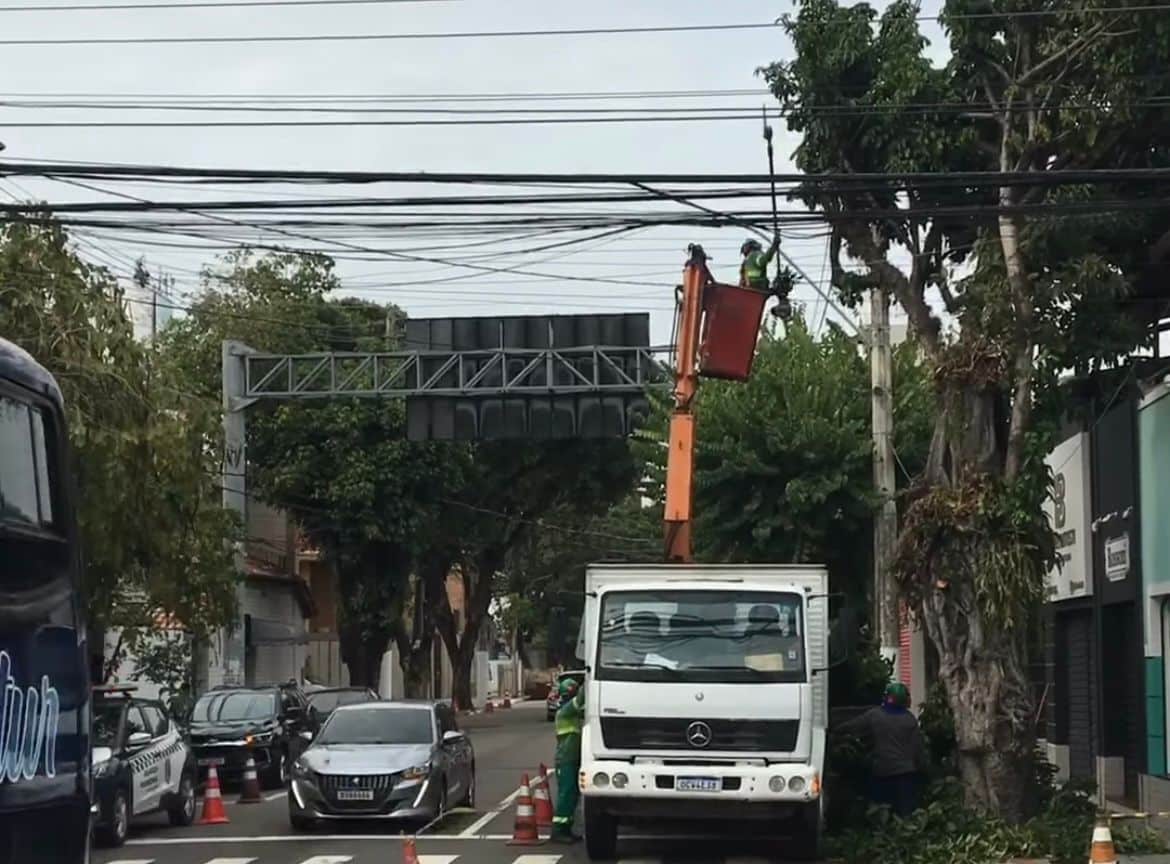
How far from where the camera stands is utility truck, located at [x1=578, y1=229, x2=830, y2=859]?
1789 centimetres

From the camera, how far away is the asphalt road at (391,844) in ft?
62.7

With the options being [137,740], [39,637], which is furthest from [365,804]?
[39,637]

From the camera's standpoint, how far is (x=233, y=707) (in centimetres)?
3138

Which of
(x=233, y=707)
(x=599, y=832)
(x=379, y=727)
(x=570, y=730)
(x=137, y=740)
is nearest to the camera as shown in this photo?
(x=599, y=832)

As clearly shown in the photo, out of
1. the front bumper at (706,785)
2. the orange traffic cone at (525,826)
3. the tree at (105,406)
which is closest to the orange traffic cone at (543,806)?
the orange traffic cone at (525,826)

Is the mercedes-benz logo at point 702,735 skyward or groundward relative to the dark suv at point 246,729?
skyward

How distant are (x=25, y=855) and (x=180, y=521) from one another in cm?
1763

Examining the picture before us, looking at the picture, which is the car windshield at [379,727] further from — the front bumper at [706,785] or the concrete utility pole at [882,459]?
the concrete utility pole at [882,459]

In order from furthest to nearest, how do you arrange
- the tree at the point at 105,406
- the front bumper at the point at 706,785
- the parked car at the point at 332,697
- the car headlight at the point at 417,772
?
the parked car at the point at 332,697
the tree at the point at 105,406
the car headlight at the point at 417,772
the front bumper at the point at 706,785

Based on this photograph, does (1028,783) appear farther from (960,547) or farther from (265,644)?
(265,644)

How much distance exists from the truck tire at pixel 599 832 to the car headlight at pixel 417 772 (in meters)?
3.49

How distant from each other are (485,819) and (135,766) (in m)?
4.65

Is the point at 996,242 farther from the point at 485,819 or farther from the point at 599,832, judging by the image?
the point at 485,819

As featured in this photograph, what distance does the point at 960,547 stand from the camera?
1930 cm
